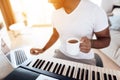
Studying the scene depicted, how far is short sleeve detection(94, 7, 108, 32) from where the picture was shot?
867 mm

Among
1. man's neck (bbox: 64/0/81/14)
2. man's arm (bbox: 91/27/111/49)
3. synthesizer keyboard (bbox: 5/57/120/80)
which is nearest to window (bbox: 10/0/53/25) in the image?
man's neck (bbox: 64/0/81/14)

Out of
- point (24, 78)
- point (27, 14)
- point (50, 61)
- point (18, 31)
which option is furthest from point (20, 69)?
point (27, 14)

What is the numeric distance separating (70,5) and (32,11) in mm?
2923

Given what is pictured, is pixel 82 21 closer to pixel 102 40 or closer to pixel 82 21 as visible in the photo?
pixel 82 21

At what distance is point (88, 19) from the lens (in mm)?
899

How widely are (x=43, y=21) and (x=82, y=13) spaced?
3.08m

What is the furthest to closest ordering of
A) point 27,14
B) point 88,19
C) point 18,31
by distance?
point 27,14, point 18,31, point 88,19

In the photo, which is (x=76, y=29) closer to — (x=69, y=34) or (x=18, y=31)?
(x=69, y=34)

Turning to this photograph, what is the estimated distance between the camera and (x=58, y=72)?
726 mm

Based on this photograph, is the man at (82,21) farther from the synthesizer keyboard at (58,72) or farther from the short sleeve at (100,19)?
the synthesizer keyboard at (58,72)

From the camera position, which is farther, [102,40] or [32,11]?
[32,11]

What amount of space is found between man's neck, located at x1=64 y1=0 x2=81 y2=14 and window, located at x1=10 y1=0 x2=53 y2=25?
264 cm

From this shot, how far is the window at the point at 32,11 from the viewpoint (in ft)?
11.8

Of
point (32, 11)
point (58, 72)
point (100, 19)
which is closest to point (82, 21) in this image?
point (100, 19)
